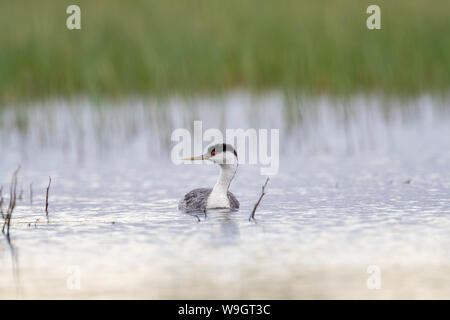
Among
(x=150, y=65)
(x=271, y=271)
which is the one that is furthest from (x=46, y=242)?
(x=150, y=65)

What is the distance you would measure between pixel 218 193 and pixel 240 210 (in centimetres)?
38

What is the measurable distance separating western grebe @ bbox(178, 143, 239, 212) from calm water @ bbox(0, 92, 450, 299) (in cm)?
27

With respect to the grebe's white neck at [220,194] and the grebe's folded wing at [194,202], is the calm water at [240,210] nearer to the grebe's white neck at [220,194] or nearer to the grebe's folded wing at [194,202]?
the grebe's folded wing at [194,202]

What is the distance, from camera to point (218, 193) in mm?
12562

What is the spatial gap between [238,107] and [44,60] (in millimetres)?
4768

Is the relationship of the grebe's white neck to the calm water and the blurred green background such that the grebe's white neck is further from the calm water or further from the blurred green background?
the blurred green background

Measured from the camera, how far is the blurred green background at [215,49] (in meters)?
18.3

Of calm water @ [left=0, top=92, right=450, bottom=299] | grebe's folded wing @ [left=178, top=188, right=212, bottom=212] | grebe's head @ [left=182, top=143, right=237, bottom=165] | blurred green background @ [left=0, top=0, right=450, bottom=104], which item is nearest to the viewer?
calm water @ [left=0, top=92, right=450, bottom=299]

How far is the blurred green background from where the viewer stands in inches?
721

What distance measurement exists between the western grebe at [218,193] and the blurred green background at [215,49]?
430cm

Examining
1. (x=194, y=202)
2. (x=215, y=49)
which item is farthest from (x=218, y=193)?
(x=215, y=49)

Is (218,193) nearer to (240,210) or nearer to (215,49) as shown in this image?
(240,210)

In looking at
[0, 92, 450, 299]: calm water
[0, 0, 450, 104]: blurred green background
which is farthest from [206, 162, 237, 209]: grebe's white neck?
[0, 0, 450, 104]: blurred green background
